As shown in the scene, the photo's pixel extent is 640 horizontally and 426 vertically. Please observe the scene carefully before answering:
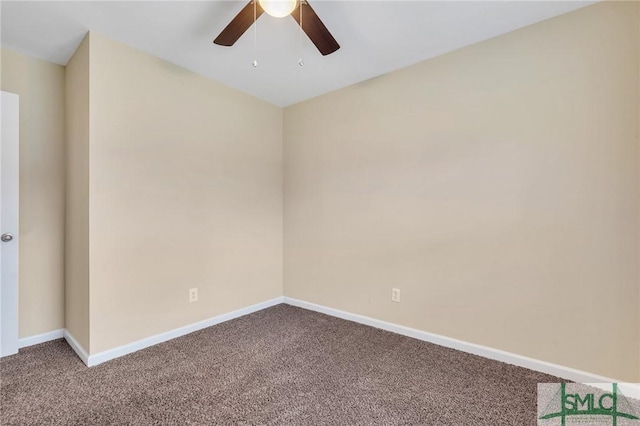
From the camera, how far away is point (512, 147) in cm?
208

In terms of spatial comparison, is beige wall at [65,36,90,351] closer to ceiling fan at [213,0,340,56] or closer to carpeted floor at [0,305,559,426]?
carpeted floor at [0,305,559,426]

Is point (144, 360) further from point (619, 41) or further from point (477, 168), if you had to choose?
point (619, 41)

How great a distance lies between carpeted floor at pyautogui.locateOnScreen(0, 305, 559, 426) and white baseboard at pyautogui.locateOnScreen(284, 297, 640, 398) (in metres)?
0.06

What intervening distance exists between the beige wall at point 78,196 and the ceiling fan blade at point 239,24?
1137 millimetres

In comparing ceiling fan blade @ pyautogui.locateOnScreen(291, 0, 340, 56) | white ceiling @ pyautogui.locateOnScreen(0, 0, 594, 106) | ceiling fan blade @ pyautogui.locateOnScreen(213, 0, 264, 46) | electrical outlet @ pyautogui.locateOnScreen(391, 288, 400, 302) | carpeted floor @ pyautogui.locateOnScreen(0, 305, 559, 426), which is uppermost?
white ceiling @ pyautogui.locateOnScreen(0, 0, 594, 106)

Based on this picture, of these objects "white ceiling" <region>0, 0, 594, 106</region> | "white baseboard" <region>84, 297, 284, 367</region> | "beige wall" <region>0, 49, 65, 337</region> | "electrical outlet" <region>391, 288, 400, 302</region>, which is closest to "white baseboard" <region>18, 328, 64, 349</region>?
"beige wall" <region>0, 49, 65, 337</region>

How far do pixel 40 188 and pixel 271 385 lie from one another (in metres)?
2.42

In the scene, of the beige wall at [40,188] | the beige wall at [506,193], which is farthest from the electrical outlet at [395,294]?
the beige wall at [40,188]

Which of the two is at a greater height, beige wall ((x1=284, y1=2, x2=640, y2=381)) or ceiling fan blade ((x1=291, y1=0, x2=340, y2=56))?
ceiling fan blade ((x1=291, y1=0, x2=340, y2=56))

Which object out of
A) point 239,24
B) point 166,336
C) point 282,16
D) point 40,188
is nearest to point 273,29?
point 239,24

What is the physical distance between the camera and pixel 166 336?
8.14ft

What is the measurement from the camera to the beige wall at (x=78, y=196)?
6.98 ft

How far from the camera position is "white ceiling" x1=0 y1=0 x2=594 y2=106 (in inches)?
73.1

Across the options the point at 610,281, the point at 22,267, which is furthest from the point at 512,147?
the point at 22,267
